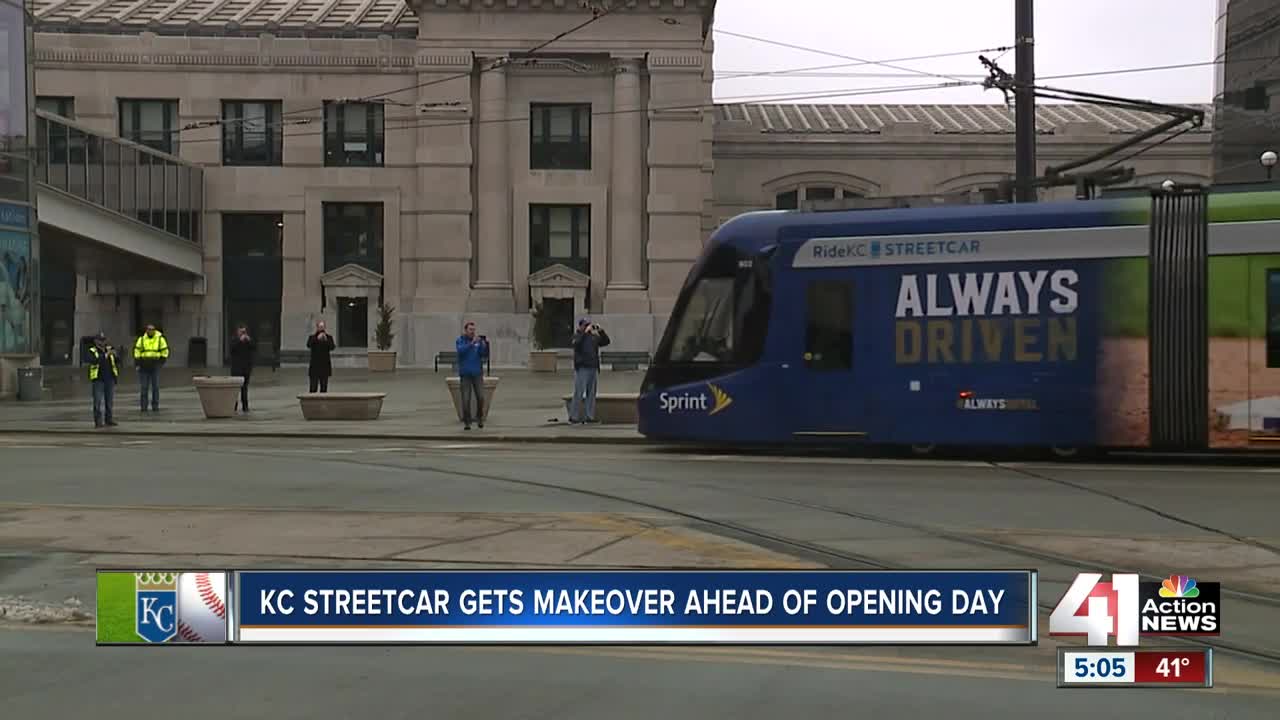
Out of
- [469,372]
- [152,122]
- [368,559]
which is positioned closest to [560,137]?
[152,122]

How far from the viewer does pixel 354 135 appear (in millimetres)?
55188

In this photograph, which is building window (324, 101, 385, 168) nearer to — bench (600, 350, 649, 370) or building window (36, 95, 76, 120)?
building window (36, 95, 76, 120)

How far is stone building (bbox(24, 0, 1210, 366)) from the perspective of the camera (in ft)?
177

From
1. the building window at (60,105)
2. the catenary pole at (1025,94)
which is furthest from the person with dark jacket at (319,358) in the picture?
the building window at (60,105)

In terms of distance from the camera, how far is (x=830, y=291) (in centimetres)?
1731

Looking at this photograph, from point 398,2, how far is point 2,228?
34.5 meters

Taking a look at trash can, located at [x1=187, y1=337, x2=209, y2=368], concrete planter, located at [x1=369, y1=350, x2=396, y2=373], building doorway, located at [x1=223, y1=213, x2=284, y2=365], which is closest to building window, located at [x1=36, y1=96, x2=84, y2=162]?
concrete planter, located at [x1=369, y1=350, x2=396, y2=373]

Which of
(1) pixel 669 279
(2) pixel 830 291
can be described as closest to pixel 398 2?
(1) pixel 669 279

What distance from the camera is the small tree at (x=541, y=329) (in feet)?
171

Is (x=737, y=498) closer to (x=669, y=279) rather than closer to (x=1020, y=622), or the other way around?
(x=1020, y=622)

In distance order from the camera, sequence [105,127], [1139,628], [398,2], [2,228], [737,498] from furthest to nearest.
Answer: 1. [398,2]
2. [105,127]
3. [2,228]
4. [737,498]
5. [1139,628]

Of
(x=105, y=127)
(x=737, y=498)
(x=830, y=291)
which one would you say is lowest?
(x=737, y=498)

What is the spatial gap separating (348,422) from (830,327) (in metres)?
10.8

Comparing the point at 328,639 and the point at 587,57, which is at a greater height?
the point at 587,57
